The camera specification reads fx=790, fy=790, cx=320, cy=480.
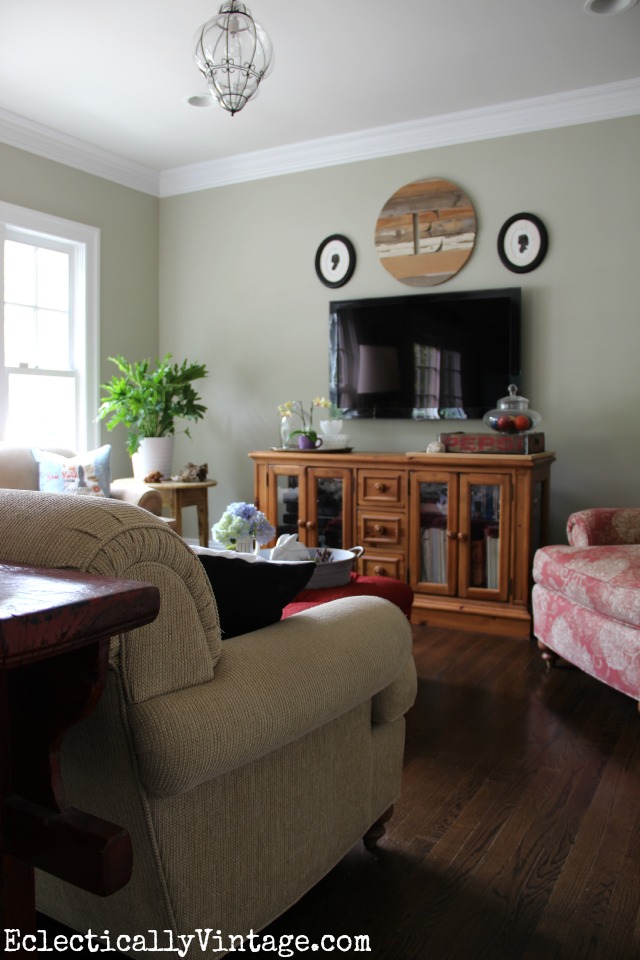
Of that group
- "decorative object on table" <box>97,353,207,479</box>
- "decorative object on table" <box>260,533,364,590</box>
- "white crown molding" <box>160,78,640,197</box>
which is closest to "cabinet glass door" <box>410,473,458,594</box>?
"decorative object on table" <box>260,533,364,590</box>

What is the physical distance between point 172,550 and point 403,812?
119cm

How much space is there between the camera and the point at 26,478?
13.2ft

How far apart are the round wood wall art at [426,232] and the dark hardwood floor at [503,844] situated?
2495 millimetres

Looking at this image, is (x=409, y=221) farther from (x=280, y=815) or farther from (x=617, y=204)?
(x=280, y=815)

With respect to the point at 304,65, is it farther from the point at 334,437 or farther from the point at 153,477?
the point at 153,477

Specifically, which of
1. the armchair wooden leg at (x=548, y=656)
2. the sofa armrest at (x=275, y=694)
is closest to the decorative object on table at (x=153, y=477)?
the armchair wooden leg at (x=548, y=656)

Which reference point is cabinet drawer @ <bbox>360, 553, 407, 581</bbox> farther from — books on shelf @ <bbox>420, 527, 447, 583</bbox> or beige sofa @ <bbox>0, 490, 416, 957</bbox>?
beige sofa @ <bbox>0, 490, 416, 957</bbox>

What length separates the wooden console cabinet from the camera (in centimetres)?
376

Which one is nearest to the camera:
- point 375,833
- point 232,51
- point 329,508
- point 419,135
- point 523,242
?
point 375,833

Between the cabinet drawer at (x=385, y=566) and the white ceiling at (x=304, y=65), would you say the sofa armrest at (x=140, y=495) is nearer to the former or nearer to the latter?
the cabinet drawer at (x=385, y=566)

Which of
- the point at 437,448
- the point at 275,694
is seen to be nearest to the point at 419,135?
the point at 437,448

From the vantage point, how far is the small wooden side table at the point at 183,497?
14.9 feet

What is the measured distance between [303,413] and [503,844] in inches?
131

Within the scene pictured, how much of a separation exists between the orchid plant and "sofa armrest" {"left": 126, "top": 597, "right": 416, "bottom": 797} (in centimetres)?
279
